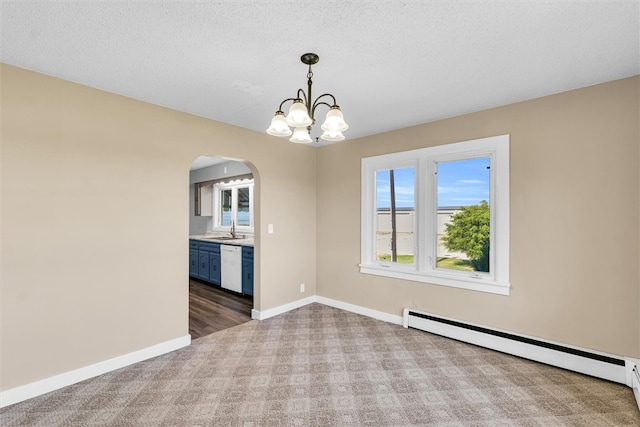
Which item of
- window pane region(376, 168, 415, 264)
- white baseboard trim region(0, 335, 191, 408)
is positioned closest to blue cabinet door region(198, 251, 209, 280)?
white baseboard trim region(0, 335, 191, 408)

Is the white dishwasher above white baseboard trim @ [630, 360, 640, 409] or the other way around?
above

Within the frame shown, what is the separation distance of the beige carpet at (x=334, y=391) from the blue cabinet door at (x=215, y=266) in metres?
2.20

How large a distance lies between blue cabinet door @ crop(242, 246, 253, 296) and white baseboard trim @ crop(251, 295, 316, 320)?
2.71ft

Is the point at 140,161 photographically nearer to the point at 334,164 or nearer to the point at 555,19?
the point at 334,164

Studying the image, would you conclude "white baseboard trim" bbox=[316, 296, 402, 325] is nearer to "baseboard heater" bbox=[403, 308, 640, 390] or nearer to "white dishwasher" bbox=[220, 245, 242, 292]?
"baseboard heater" bbox=[403, 308, 640, 390]

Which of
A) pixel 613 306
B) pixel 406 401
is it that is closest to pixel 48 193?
pixel 406 401

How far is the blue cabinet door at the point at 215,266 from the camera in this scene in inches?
202

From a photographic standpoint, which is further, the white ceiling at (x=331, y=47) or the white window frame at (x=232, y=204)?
the white window frame at (x=232, y=204)

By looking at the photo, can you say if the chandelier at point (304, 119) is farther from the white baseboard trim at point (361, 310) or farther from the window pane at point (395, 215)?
the white baseboard trim at point (361, 310)

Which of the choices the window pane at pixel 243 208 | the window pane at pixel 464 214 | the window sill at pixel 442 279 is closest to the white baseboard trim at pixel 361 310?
the window sill at pixel 442 279

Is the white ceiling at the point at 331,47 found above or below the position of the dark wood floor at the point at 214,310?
above

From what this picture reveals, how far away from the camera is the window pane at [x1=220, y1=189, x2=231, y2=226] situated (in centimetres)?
629

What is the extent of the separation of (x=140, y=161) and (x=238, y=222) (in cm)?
343

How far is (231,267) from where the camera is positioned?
15.9ft
